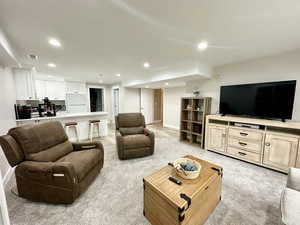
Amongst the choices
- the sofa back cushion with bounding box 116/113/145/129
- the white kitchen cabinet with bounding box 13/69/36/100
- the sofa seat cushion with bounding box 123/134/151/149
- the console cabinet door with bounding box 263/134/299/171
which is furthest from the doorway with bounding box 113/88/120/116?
the console cabinet door with bounding box 263/134/299/171

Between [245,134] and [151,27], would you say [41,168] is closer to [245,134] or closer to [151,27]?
[151,27]

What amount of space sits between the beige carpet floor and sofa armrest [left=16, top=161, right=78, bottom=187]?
13.9 inches

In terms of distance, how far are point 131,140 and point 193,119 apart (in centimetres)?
A: 212

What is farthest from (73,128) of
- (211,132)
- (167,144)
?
(211,132)

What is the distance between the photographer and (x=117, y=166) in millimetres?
2557

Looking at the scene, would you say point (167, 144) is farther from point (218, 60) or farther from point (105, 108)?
point (105, 108)

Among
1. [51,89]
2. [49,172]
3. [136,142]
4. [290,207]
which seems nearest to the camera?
[290,207]

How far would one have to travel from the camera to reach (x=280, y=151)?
2291 mm

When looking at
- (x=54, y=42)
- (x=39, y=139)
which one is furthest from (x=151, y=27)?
(x=39, y=139)

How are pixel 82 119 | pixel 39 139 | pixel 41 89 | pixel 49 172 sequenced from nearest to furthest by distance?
pixel 49 172, pixel 39 139, pixel 82 119, pixel 41 89

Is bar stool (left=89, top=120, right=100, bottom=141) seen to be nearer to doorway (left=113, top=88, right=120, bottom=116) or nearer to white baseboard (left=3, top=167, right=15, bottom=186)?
white baseboard (left=3, top=167, right=15, bottom=186)

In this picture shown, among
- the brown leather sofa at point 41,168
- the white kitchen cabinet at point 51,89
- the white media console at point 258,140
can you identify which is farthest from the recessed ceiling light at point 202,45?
the white kitchen cabinet at point 51,89

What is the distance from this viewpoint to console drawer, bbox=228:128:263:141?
2522 mm

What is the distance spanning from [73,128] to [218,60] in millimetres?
4587
